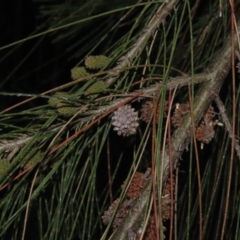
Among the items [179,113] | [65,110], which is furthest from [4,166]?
[179,113]

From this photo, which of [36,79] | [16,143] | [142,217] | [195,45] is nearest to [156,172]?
[142,217]

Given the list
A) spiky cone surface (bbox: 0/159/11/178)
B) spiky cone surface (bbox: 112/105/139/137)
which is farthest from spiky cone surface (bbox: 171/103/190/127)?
spiky cone surface (bbox: 0/159/11/178)

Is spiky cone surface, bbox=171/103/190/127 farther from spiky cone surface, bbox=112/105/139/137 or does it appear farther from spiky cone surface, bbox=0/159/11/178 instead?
spiky cone surface, bbox=0/159/11/178

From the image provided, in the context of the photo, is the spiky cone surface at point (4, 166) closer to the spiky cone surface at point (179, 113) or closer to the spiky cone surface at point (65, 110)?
the spiky cone surface at point (65, 110)

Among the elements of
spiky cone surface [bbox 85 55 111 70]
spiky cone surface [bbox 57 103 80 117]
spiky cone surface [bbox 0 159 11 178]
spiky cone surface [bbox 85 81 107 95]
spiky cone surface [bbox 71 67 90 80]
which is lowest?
spiky cone surface [bbox 0 159 11 178]

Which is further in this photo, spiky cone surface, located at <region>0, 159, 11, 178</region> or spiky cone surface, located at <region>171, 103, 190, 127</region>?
spiky cone surface, located at <region>171, 103, 190, 127</region>

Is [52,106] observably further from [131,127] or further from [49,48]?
[49,48]
